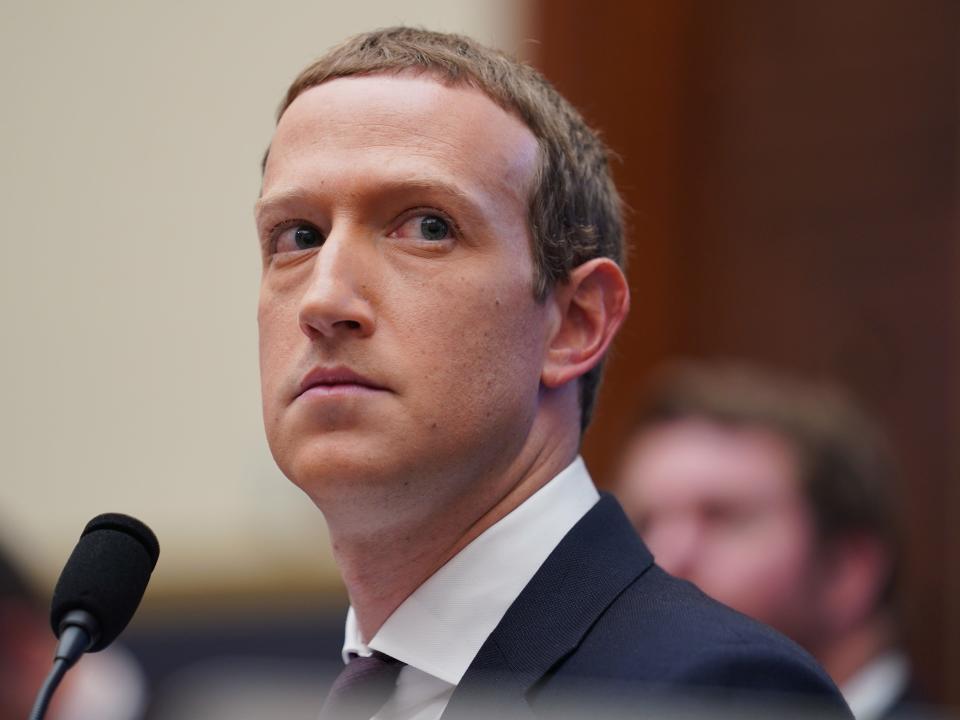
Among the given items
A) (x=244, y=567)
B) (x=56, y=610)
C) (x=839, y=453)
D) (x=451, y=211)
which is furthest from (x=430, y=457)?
(x=244, y=567)

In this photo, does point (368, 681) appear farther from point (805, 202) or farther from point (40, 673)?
point (805, 202)

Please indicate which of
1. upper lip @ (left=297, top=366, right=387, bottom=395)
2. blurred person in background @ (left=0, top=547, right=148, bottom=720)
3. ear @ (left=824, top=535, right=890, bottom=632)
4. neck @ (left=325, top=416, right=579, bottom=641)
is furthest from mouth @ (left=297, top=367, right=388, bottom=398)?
ear @ (left=824, top=535, right=890, bottom=632)

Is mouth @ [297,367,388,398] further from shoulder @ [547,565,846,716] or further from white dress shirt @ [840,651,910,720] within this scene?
white dress shirt @ [840,651,910,720]

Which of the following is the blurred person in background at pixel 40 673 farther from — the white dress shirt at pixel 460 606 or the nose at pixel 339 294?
the nose at pixel 339 294

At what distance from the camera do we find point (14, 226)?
598cm

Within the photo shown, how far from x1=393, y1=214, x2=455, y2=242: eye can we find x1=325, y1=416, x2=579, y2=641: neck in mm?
356

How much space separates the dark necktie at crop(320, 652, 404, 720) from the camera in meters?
2.12

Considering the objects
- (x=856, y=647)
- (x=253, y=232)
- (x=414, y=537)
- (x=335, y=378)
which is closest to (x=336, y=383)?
(x=335, y=378)

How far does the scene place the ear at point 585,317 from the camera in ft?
8.02

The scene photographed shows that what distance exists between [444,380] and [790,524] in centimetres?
215

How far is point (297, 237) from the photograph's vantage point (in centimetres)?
239

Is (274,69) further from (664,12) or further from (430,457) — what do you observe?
(430,457)

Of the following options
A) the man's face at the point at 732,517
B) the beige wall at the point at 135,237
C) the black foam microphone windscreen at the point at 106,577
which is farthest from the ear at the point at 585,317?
the beige wall at the point at 135,237

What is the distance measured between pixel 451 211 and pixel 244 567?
12.0ft
